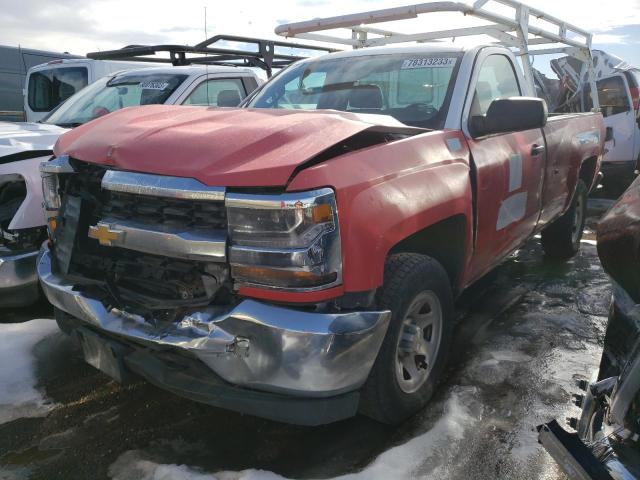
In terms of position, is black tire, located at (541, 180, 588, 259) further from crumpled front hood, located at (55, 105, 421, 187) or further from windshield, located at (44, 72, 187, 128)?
windshield, located at (44, 72, 187, 128)

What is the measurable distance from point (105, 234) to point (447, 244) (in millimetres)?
1710

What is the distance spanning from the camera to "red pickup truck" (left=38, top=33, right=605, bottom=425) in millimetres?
2078

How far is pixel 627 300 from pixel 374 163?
1.08 metres

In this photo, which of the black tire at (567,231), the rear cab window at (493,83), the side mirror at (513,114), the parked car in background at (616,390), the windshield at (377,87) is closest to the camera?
the parked car in background at (616,390)

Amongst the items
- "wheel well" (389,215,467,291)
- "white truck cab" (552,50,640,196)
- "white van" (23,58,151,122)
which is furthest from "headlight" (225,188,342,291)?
"white truck cab" (552,50,640,196)

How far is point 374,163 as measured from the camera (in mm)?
2324

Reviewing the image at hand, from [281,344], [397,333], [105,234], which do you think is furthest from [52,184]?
[397,333]

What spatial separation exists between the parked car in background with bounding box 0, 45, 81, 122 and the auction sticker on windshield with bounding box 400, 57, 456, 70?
1308 centimetres

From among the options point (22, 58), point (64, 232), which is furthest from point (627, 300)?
point (22, 58)

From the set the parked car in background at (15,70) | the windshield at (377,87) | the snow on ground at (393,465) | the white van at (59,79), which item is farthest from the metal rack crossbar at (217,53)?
the parked car in background at (15,70)

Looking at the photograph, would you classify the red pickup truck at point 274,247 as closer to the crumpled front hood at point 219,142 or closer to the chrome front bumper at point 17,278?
the crumpled front hood at point 219,142

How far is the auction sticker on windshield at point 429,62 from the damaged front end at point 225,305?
175 centimetres

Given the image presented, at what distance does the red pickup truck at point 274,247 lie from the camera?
2078 mm

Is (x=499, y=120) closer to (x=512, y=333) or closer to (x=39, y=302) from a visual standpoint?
(x=512, y=333)
